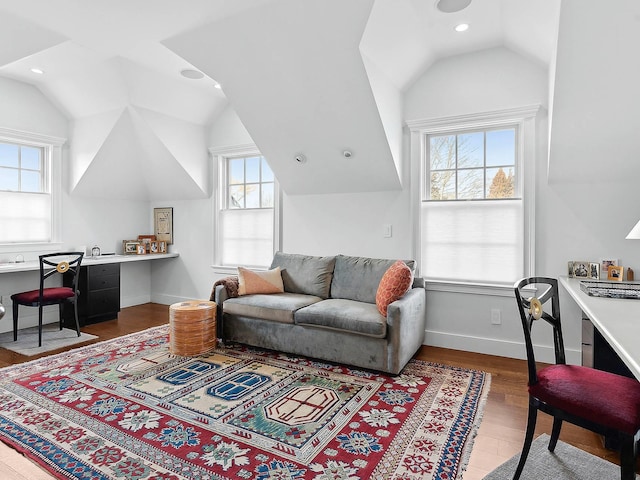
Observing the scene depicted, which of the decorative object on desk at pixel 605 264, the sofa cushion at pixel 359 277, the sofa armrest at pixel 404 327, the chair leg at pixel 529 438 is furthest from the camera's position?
the sofa cushion at pixel 359 277

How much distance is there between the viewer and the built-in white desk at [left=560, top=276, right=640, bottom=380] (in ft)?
4.37

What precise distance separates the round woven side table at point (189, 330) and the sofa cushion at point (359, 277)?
4.08 ft

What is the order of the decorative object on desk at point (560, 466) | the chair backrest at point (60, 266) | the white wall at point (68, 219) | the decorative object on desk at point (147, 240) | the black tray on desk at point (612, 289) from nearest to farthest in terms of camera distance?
1. the decorative object on desk at point (560, 466)
2. the black tray on desk at point (612, 289)
3. the chair backrest at point (60, 266)
4. the white wall at point (68, 219)
5. the decorative object on desk at point (147, 240)

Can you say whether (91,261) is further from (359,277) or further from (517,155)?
(517,155)

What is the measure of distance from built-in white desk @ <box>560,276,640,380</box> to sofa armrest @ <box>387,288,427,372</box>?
3.74ft

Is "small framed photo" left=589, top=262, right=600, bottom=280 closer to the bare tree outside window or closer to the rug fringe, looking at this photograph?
the bare tree outside window

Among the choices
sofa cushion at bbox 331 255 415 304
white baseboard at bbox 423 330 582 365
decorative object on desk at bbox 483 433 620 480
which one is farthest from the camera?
sofa cushion at bbox 331 255 415 304

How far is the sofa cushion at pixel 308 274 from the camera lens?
153 inches

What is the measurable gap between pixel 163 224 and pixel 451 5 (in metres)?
4.67

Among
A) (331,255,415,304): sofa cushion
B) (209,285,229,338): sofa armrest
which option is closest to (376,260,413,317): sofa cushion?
(331,255,415,304): sofa cushion

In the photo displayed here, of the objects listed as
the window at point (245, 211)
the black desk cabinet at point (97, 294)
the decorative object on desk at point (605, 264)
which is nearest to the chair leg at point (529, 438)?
the decorative object on desk at point (605, 264)

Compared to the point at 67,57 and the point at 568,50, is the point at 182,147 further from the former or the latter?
the point at 568,50

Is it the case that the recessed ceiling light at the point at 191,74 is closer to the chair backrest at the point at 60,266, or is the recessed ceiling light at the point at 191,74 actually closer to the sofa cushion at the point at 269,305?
the chair backrest at the point at 60,266

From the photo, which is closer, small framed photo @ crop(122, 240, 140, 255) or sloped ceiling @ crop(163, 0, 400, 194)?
sloped ceiling @ crop(163, 0, 400, 194)
